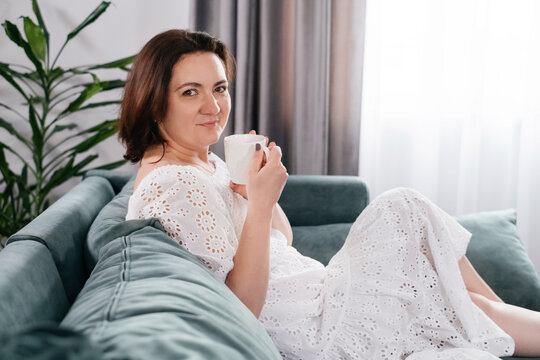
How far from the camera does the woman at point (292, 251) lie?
1.09m

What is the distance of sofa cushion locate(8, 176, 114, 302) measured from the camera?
1.10 metres

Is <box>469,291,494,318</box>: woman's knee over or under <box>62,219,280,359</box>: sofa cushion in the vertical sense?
Result: under

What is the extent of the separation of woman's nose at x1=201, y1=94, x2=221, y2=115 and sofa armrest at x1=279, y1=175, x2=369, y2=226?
900 mm

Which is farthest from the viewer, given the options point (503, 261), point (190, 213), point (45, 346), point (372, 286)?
point (503, 261)

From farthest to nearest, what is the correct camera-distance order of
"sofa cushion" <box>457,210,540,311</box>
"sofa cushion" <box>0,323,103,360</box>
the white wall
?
the white wall → "sofa cushion" <box>457,210,540,311</box> → "sofa cushion" <box>0,323,103,360</box>

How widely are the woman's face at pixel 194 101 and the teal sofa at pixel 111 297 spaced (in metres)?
0.25

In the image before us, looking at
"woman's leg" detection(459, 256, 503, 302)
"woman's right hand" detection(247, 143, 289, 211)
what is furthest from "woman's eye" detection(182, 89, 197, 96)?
"woman's leg" detection(459, 256, 503, 302)

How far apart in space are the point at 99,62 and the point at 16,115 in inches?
20.0

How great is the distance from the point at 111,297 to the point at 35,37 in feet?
6.35

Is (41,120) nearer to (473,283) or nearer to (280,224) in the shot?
(280,224)

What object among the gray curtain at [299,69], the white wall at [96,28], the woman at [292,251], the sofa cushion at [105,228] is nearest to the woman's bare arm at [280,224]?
the woman at [292,251]

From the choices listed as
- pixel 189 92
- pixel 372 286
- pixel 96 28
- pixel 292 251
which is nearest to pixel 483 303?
pixel 372 286

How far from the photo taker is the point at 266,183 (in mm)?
1125

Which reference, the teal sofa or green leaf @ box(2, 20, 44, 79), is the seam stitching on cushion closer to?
the teal sofa
